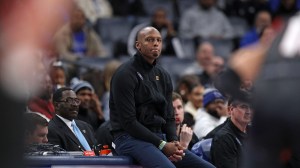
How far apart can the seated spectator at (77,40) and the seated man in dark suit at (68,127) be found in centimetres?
476

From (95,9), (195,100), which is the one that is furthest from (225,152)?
(95,9)

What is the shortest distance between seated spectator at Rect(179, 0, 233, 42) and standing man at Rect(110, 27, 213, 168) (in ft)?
27.5

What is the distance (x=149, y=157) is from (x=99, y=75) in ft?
17.9

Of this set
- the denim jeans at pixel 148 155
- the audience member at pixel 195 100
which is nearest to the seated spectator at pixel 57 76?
the audience member at pixel 195 100

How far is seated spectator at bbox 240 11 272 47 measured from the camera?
16859mm

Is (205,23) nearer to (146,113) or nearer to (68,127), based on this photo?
(68,127)

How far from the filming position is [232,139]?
9461 mm

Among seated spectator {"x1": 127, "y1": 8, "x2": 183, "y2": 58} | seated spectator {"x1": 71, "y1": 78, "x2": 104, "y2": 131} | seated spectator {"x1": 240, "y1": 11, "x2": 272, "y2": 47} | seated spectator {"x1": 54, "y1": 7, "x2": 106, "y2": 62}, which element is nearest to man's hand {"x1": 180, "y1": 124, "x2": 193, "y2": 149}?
seated spectator {"x1": 71, "y1": 78, "x2": 104, "y2": 131}

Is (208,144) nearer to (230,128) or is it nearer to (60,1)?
(230,128)

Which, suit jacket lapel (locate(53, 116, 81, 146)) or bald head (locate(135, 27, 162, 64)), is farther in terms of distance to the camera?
suit jacket lapel (locate(53, 116, 81, 146))

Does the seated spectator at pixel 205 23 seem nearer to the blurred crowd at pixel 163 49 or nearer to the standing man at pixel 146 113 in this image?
the blurred crowd at pixel 163 49

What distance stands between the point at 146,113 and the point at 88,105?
11.3ft

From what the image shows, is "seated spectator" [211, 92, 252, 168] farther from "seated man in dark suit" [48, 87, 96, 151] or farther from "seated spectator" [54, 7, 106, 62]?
"seated spectator" [54, 7, 106, 62]

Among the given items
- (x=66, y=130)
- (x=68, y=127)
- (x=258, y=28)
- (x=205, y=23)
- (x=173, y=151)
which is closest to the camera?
(x=173, y=151)
